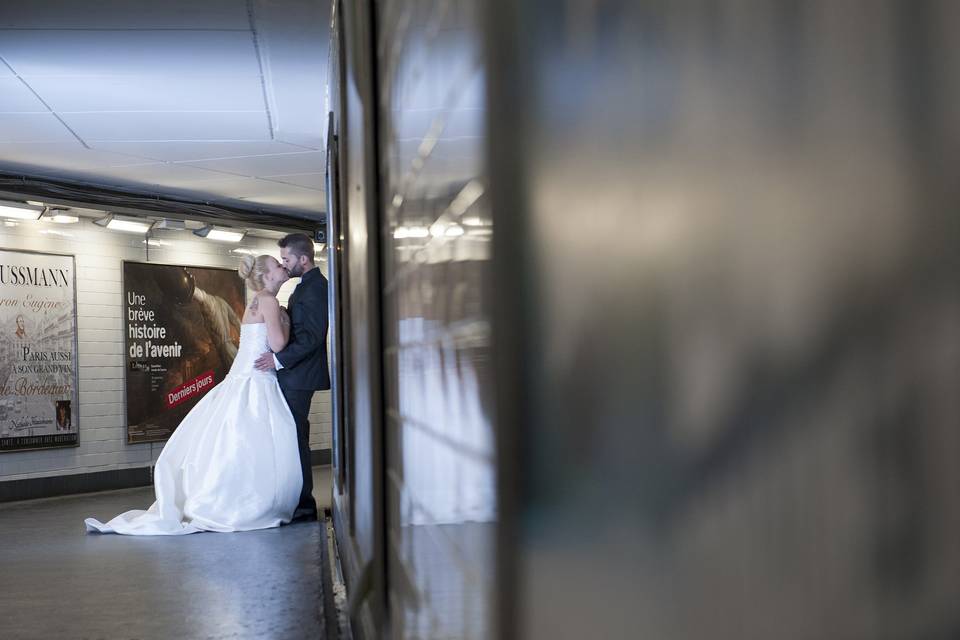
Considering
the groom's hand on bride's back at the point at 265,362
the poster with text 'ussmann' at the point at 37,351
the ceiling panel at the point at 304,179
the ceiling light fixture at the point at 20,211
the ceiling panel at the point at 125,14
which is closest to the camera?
the ceiling panel at the point at 125,14

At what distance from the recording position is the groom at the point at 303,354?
6.43m

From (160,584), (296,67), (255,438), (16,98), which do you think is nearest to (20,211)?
(16,98)

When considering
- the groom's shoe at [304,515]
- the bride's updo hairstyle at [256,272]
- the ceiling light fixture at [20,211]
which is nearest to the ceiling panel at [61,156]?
the ceiling light fixture at [20,211]

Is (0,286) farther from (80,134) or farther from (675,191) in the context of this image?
(675,191)

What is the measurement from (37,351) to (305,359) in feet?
10.9

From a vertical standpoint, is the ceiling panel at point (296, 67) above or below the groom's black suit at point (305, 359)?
above

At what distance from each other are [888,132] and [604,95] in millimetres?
219

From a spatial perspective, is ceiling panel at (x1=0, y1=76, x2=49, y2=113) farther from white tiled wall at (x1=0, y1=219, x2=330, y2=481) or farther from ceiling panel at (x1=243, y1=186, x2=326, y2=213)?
ceiling panel at (x1=243, y1=186, x2=326, y2=213)

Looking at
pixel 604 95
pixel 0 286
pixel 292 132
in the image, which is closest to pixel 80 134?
pixel 292 132

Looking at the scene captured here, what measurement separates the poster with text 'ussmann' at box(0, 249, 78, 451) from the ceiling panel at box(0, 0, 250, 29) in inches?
169

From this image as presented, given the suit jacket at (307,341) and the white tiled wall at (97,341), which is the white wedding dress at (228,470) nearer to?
the suit jacket at (307,341)

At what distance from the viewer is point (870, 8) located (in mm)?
235

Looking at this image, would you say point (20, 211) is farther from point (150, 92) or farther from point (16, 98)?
point (150, 92)

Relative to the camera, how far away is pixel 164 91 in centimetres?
593
